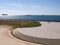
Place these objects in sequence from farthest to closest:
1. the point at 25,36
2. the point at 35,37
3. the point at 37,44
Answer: the point at 25,36 < the point at 35,37 < the point at 37,44

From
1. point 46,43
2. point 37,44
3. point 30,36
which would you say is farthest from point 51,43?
point 30,36

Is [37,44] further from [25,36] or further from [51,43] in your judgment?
[25,36]

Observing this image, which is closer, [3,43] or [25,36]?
[3,43]

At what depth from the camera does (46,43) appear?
1416cm

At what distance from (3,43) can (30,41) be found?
116 inches

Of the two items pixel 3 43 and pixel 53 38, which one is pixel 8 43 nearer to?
pixel 3 43

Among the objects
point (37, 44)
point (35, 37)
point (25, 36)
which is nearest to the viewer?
point (37, 44)

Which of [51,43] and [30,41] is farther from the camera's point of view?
[30,41]

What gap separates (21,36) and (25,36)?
0.79 meters

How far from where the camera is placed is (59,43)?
1401 centimetres

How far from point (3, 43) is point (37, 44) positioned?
3.62 metres

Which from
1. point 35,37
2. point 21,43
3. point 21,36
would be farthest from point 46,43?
point 21,36

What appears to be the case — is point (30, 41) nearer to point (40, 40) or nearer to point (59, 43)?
point (40, 40)

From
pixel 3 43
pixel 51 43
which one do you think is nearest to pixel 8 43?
pixel 3 43
